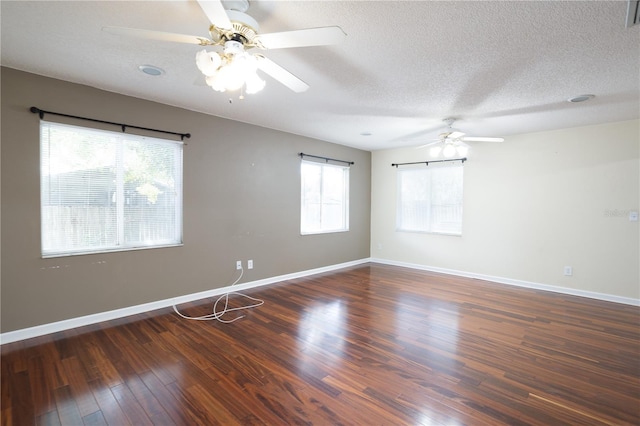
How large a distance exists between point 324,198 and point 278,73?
386cm

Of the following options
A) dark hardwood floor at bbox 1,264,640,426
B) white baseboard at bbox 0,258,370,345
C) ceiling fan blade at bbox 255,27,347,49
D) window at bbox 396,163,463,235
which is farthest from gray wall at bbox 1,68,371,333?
ceiling fan blade at bbox 255,27,347,49

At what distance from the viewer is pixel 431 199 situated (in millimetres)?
5867

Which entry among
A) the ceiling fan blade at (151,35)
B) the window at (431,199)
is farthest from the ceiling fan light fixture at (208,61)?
the window at (431,199)

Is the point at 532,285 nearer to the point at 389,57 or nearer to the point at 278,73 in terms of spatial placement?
the point at 389,57

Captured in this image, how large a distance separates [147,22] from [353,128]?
3123mm

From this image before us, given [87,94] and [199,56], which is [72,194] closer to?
[87,94]

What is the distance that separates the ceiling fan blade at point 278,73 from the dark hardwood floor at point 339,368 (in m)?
2.13

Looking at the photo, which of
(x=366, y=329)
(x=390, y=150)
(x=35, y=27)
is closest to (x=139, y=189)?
(x=35, y=27)

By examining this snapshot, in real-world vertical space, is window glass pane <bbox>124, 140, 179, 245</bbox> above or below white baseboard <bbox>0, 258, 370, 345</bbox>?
above

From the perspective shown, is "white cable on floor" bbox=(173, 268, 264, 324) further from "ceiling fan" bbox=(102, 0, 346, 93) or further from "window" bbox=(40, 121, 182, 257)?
"ceiling fan" bbox=(102, 0, 346, 93)

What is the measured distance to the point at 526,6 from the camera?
1749 mm

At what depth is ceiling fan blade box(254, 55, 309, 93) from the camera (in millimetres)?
1855

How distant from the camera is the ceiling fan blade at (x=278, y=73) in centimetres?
A: 186

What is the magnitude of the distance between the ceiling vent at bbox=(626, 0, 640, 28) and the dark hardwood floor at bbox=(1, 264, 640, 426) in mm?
2424
